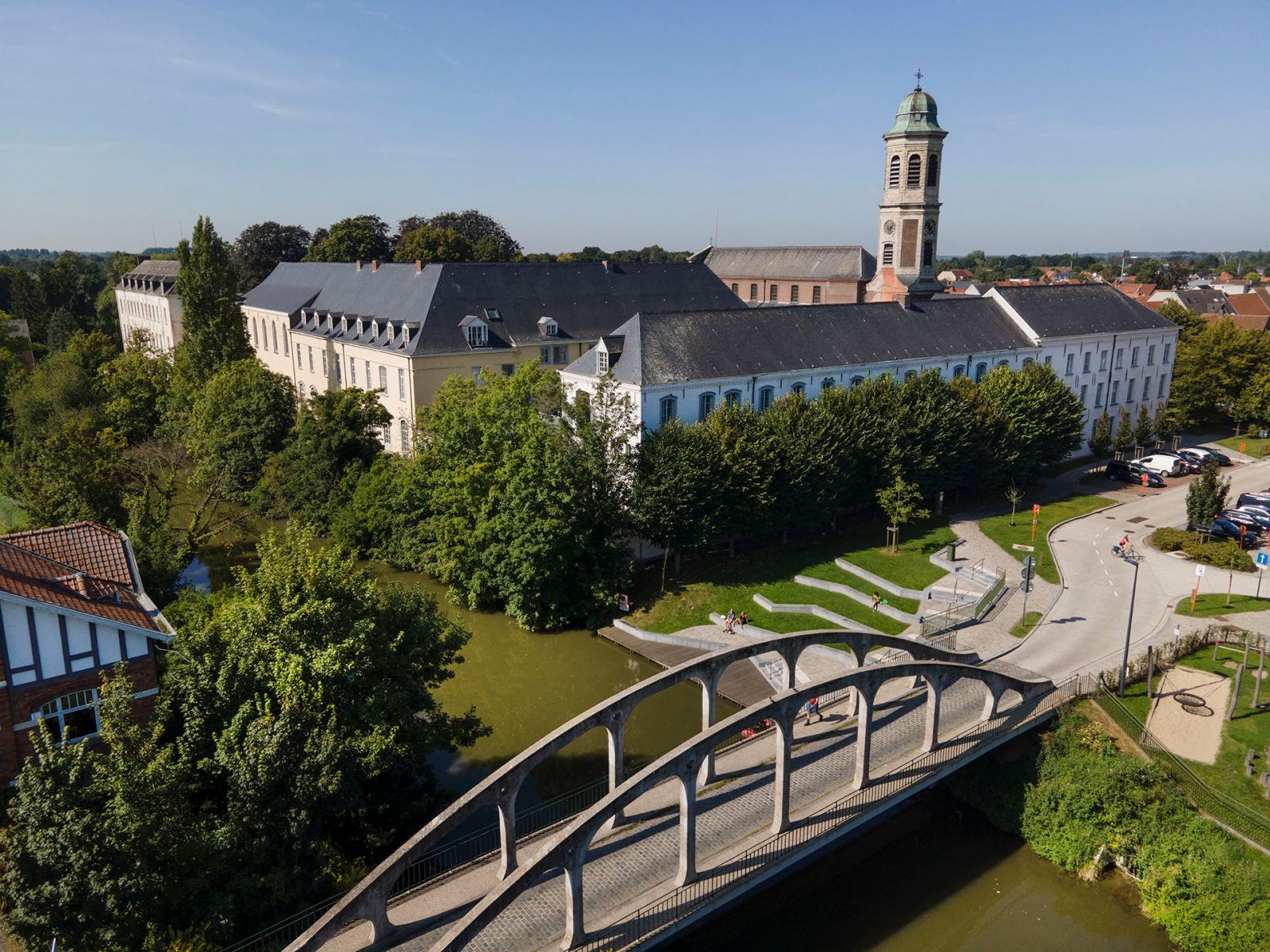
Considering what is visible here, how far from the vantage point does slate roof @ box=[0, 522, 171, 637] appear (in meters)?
Answer: 18.6

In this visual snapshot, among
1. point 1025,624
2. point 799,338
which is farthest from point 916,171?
Result: point 1025,624

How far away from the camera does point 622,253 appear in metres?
168

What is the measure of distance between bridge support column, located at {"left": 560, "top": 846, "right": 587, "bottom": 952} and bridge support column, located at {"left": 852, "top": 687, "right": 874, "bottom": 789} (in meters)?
7.35

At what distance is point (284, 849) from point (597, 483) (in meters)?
19.1

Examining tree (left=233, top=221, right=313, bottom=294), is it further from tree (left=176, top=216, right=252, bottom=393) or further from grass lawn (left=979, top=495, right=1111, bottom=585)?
grass lawn (left=979, top=495, right=1111, bottom=585)

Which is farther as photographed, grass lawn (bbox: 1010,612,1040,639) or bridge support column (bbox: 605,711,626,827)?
grass lawn (bbox: 1010,612,1040,639)

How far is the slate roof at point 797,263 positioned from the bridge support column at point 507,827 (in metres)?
60.8

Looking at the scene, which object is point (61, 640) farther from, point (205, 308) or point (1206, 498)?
point (205, 308)

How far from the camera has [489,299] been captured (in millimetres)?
49938

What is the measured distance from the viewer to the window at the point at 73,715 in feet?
60.9

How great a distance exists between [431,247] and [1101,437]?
52.7 meters

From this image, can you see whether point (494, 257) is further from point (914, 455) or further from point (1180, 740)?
point (1180, 740)

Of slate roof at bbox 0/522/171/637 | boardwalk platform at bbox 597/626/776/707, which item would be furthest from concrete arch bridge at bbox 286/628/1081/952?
slate roof at bbox 0/522/171/637

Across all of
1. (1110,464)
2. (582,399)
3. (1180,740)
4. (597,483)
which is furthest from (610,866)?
(1110,464)
